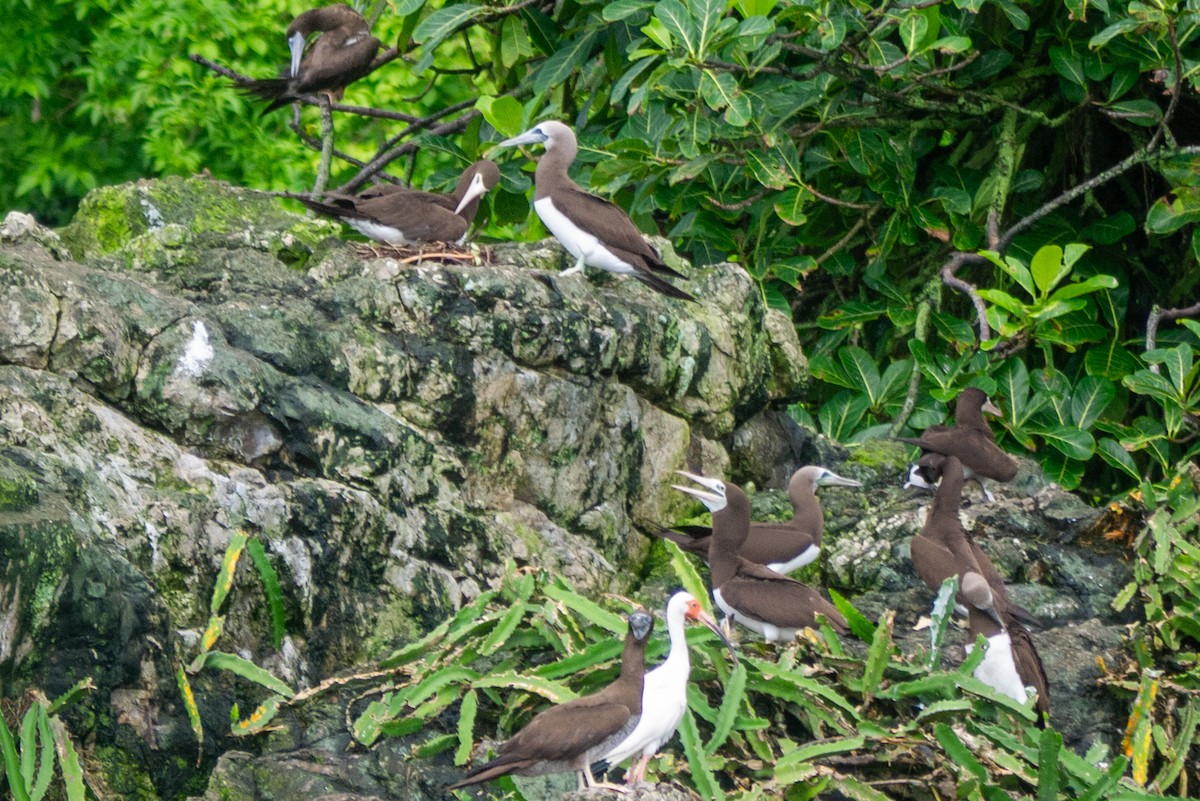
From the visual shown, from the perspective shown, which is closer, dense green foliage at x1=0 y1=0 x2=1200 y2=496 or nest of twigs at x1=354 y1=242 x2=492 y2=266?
nest of twigs at x1=354 y1=242 x2=492 y2=266

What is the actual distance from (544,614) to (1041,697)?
230 cm

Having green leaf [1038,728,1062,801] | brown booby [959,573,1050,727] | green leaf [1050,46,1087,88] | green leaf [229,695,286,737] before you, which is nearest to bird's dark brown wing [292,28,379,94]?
green leaf [1050,46,1087,88]

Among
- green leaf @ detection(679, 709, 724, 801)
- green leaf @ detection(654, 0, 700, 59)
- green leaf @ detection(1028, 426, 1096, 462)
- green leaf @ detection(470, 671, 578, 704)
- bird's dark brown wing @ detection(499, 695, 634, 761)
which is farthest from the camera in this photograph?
green leaf @ detection(1028, 426, 1096, 462)

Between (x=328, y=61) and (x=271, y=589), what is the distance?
5.32 metres

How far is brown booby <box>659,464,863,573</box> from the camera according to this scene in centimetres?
846

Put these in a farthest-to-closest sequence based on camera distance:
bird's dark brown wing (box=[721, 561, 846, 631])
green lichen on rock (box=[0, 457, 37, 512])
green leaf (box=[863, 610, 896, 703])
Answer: bird's dark brown wing (box=[721, 561, 846, 631]) < green leaf (box=[863, 610, 896, 703]) < green lichen on rock (box=[0, 457, 37, 512])

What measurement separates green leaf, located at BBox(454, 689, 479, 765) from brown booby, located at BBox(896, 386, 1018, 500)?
396 cm

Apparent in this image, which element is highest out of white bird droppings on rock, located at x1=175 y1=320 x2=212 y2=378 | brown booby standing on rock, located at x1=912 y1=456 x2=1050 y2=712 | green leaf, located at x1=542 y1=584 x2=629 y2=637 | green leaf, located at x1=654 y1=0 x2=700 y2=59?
green leaf, located at x1=654 y1=0 x2=700 y2=59

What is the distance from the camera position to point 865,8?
9594mm

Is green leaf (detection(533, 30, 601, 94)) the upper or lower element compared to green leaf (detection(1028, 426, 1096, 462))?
upper

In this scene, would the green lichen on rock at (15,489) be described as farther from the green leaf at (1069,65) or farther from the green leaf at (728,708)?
the green leaf at (1069,65)

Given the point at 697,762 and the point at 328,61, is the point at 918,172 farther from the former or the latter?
the point at 697,762

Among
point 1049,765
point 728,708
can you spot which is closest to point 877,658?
point 728,708

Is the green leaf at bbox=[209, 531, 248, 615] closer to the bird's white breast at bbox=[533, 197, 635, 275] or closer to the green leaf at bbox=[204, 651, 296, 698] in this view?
the green leaf at bbox=[204, 651, 296, 698]
